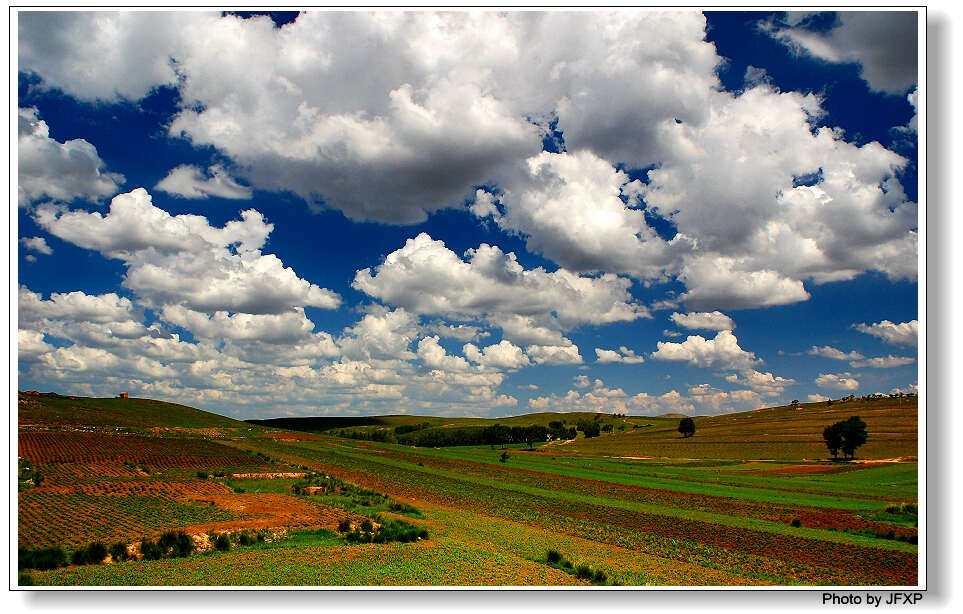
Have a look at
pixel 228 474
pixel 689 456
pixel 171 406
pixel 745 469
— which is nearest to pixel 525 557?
pixel 228 474

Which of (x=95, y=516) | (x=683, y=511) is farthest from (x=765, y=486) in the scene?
(x=95, y=516)

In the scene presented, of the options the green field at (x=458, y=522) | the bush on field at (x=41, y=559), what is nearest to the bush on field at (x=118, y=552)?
the green field at (x=458, y=522)

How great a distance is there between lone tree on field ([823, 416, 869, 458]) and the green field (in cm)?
1402

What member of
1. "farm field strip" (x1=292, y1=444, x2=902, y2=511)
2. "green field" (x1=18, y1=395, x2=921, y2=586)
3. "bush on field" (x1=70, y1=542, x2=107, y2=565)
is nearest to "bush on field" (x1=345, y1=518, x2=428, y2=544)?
"green field" (x1=18, y1=395, x2=921, y2=586)

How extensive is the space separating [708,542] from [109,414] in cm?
16158

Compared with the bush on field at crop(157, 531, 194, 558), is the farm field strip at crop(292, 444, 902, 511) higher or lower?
lower

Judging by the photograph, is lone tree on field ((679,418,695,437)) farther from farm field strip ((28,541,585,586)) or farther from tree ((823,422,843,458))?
farm field strip ((28,541,585,586))

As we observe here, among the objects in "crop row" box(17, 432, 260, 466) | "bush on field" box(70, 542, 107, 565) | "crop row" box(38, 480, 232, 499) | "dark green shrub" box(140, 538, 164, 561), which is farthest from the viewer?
"crop row" box(17, 432, 260, 466)

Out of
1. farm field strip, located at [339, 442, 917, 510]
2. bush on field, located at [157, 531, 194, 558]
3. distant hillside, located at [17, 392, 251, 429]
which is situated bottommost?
distant hillside, located at [17, 392, 251, 429]

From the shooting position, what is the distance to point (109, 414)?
142 meters

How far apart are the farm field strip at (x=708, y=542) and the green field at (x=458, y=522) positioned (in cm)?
15

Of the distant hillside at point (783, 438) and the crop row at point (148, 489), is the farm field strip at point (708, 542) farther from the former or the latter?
the distant hillside at point (783, 438)

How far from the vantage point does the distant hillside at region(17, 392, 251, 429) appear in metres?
108
